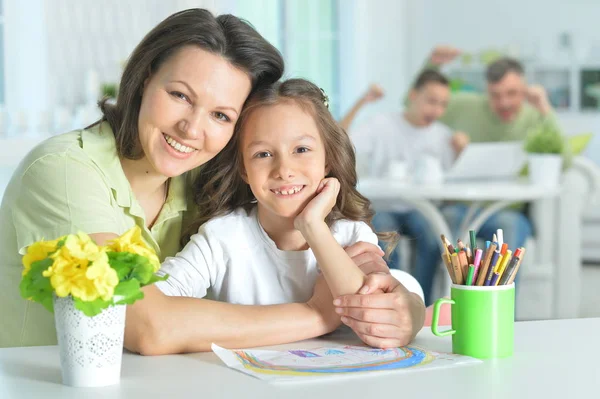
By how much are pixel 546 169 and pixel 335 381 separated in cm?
327

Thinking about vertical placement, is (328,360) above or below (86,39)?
below

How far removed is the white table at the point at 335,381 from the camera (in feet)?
3.36

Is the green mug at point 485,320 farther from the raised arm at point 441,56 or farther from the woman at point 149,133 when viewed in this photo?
the raised arm at point 441,56

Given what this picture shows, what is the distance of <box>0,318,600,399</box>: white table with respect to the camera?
1.02 metres

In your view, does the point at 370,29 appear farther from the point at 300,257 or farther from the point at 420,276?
the point at 300,257

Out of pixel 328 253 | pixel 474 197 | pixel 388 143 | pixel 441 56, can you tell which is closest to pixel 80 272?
pixel 328 253

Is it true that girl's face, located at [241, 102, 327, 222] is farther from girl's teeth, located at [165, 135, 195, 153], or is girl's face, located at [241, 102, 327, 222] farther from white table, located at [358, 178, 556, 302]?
white table, located at [358, 178, 556, 302]

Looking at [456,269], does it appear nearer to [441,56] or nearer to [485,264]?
[485,264]

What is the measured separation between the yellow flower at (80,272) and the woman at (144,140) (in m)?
0.43

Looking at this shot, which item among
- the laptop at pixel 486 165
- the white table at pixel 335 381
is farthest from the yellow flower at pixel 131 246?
the laptop at pixel 486 165

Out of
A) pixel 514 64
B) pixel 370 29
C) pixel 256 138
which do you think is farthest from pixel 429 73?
pixel 256 138

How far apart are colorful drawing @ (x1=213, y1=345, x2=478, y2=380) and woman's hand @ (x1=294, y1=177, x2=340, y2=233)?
0.76 feet

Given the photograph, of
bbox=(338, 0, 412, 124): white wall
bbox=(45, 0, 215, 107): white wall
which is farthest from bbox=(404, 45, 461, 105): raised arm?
bbox=(45, 0, 215, 107): white wall

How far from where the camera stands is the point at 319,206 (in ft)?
4.76
